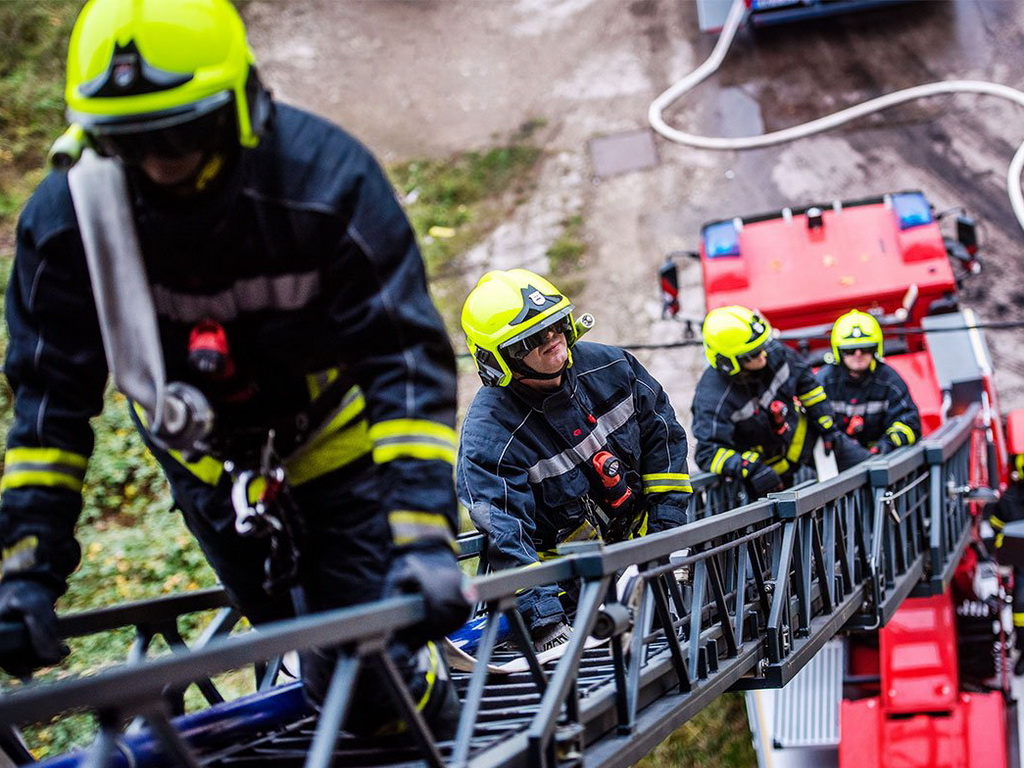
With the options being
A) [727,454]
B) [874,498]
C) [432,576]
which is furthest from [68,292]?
[727,454]

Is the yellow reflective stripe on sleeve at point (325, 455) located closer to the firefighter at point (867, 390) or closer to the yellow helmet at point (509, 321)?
the yellow helmet at point (509, 321)

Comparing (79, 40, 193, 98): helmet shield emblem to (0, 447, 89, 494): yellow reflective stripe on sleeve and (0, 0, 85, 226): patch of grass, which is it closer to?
(0, 447, 89, 494): yellow reflective stripe on sleeve

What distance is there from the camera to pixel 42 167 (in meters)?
14.8

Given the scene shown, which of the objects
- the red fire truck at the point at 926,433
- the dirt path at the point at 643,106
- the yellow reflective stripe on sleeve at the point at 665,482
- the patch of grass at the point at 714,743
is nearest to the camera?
the yellow reflective stripe on sleeve at the point at 665,482

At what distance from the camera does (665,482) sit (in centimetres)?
451

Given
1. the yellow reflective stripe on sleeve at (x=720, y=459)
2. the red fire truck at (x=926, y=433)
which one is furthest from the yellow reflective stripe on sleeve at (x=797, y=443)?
the red fire truck at (x=926, y=433)

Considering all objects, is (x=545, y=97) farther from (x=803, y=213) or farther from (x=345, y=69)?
(x=803, y=213)

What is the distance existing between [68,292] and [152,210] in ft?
0.83

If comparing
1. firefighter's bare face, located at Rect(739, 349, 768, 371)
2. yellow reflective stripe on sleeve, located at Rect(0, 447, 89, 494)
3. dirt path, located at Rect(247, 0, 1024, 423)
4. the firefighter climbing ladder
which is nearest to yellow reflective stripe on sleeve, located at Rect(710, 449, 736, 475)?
firefighter's bare face, located at Rect(739, 349, 768, 371)

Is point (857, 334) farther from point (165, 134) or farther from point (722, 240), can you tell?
point (165, 134)

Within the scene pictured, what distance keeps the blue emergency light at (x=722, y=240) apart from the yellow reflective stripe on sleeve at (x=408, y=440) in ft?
23.1

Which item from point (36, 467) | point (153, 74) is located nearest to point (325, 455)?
point (36, 467)

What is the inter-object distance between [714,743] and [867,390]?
282 centimetres

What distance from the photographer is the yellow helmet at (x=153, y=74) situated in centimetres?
208
